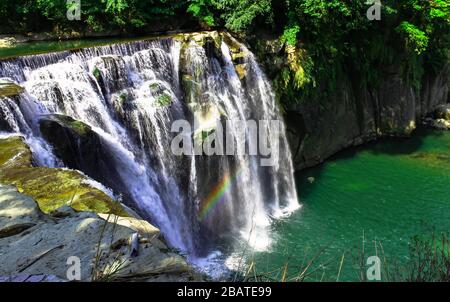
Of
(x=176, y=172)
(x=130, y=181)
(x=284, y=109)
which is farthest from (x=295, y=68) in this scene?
(x=130, y=181)

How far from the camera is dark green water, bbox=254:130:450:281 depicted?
14.0 metres

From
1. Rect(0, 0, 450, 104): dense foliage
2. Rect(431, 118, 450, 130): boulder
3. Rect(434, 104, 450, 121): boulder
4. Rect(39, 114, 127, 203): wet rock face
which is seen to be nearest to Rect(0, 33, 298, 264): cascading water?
Rect(39, 114, 127, 203): wet rock face

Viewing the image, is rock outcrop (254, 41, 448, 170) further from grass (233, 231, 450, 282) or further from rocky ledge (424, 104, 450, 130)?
grass (233, 231, 450, 282)

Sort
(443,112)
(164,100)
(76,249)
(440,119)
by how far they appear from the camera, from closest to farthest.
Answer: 1. (76,249)
2. (164,100)
3. (440,119)
4. (443,112)

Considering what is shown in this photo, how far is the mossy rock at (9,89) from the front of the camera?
10625 mm

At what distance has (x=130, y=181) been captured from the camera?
1214 cm

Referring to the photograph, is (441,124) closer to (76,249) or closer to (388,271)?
(388,271)

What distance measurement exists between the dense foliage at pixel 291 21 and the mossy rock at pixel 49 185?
10.8 meters

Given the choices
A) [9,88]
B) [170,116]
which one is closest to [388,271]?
[170,116]

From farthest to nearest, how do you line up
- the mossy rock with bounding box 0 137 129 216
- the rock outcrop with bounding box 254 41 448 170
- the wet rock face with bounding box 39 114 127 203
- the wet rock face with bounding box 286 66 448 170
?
the wet rock face with bounding box 286 66 448 170 < the rock outcrop with bounding box 254 41 448 170 < the wet rock face with bounding box 39 114 127 203 < the mossy rock with bounding box 0 137 129 216

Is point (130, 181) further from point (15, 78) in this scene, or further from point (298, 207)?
point (298, 207)

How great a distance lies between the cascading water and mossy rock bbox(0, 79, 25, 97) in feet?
0.57

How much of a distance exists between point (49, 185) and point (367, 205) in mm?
13264

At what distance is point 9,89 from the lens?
435 inches
